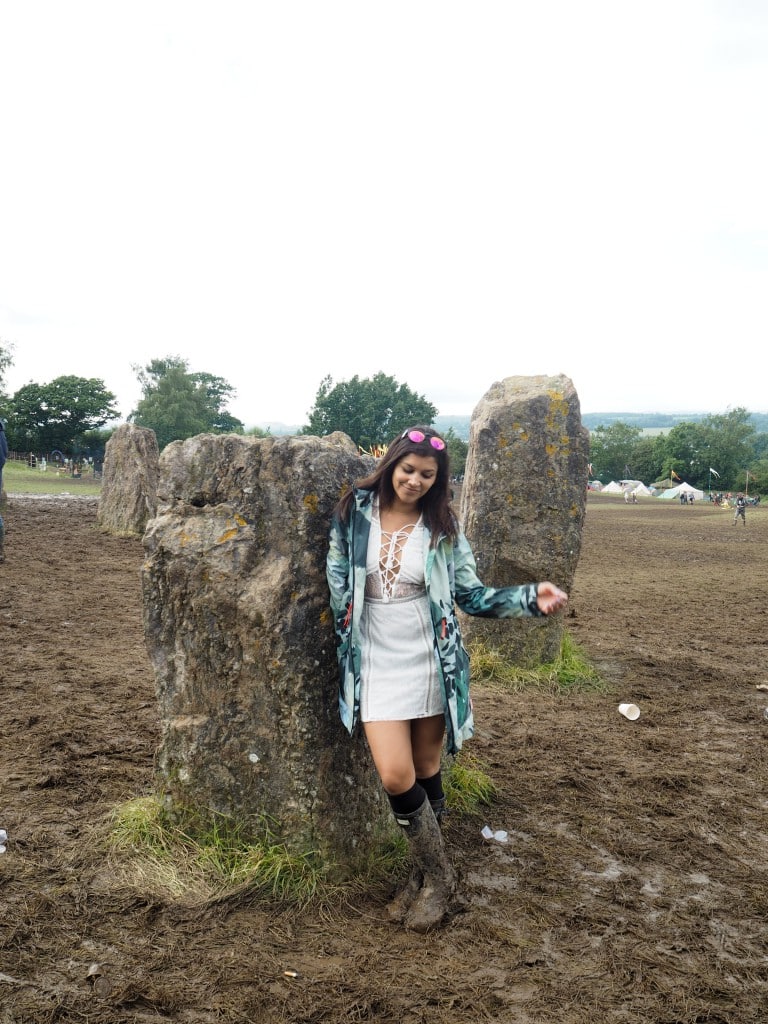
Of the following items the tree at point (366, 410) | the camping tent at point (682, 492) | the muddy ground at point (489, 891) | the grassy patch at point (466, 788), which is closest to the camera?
the muddy ground at point (489, 891)

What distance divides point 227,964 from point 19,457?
203 ft

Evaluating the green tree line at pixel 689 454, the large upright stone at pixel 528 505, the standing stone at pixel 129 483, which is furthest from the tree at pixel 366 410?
the large upright stone at pixel 528 505

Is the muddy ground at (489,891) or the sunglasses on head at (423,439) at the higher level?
the sunglasses on head at (423,439)

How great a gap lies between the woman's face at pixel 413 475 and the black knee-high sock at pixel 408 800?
4.01 feet

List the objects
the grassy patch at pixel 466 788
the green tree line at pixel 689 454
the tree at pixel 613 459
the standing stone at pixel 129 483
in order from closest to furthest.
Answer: the grassy patch at pixel 466 788, the standing stone at pixel 129 483, the green tree line at pixel 689 454, the tree at pixel 613 459

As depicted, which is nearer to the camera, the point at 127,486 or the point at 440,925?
the point at 440,925

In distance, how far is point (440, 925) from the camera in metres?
3.59

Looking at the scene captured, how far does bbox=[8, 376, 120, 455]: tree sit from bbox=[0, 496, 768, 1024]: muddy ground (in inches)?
2267

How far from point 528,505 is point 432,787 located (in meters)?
4.15

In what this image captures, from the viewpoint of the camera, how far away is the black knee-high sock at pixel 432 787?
3.85 m

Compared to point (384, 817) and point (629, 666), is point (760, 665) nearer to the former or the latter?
point (629, 666)

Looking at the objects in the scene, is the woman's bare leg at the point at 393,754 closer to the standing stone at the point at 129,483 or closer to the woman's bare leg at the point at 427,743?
the woman's bare leg at the point at 427,743

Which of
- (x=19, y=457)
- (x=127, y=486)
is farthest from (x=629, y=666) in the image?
(x=19, y=457)

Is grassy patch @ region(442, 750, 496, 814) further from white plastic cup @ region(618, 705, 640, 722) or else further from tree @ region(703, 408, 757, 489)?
tree @ region(703, 408, 757, 489)
